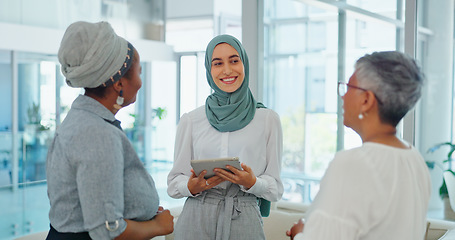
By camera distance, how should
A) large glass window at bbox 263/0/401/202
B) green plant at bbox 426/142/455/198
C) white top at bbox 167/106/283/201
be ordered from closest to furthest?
white top at bbox 167/106/283/201 < green plant at bbox 426/142/455/198 < large glass window at bbox 263/0/401/202

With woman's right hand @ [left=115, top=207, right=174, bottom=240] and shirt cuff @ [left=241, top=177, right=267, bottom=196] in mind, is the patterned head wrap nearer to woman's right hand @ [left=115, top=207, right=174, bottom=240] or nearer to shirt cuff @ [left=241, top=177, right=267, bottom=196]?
woman's right hand @ [left=115, top=207, right=174, bottom=240]

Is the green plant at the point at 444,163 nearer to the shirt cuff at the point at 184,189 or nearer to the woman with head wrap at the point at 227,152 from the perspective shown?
the woman with head wrap at the point at 227,152

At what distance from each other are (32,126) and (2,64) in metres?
0.79

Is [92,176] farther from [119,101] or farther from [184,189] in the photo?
[184,189]

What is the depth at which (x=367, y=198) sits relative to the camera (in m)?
1.29

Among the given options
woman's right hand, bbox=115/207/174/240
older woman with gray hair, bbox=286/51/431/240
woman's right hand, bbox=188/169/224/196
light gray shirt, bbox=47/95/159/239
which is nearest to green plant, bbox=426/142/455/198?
woman's right hand, bbox=188/169/224/196

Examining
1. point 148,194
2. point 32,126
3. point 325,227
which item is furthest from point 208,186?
point 32,126

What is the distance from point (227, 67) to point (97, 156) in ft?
3.30

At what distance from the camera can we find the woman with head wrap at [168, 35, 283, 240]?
2.23 meters

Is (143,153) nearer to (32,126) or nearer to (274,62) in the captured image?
(32,126)

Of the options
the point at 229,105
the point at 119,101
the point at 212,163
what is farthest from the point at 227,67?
the point at 119,101

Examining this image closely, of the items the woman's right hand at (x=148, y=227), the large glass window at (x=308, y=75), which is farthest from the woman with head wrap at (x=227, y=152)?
the large glass window at (x=308, y=75)

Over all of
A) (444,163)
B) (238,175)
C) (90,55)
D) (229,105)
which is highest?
(90,55)

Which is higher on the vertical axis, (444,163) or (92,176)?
(92,176)
